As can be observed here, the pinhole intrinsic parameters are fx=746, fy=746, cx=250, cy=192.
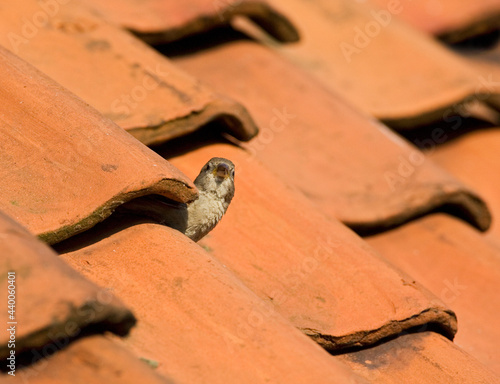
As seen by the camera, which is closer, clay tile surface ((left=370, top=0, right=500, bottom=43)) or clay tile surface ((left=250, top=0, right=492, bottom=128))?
clay tile surface ((left=250, top=0, right=492, bottom=128))

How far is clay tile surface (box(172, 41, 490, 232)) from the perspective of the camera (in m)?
3.01

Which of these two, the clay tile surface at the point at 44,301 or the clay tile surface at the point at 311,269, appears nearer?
the clay tile surface at the point at 44,301

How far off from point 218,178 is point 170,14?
1.20 m

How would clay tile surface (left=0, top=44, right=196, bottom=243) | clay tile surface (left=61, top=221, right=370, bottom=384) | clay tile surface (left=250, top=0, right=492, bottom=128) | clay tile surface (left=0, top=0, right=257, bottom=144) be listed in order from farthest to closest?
clay tile surface (left=250, top=0, right=492, bottom=128) → clay tile surface (left=0, top=0, right=257, bottom=144) → clay tile surface (left=0, top=44, right=196, bottom=243) → clay tile surface (left=61, top=221, right=370, bottom=384)

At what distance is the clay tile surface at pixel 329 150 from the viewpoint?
301cm

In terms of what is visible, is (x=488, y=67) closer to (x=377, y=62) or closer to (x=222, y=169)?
(x=377, y=62)

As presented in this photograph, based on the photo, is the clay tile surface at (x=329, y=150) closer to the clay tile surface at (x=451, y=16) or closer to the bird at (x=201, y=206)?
the bird at (x=201, y=206)

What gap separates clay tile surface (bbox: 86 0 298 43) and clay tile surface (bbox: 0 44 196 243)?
109cm

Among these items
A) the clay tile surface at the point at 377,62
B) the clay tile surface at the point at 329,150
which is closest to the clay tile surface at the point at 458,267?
the clay tile surface at the point at 329,150

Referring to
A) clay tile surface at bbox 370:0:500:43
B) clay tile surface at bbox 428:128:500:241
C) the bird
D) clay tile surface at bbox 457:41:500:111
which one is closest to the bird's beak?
Answer: the bird

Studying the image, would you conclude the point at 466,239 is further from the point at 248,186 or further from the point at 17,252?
Answer: the point at 17,252

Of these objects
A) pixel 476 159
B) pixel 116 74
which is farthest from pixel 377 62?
pixel 116 74

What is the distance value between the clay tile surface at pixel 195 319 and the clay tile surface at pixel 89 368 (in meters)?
0.11

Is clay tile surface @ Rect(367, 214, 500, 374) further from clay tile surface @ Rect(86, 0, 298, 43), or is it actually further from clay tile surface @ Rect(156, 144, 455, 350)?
clay tile surface @ Rect(86, 0, 298, 43)
